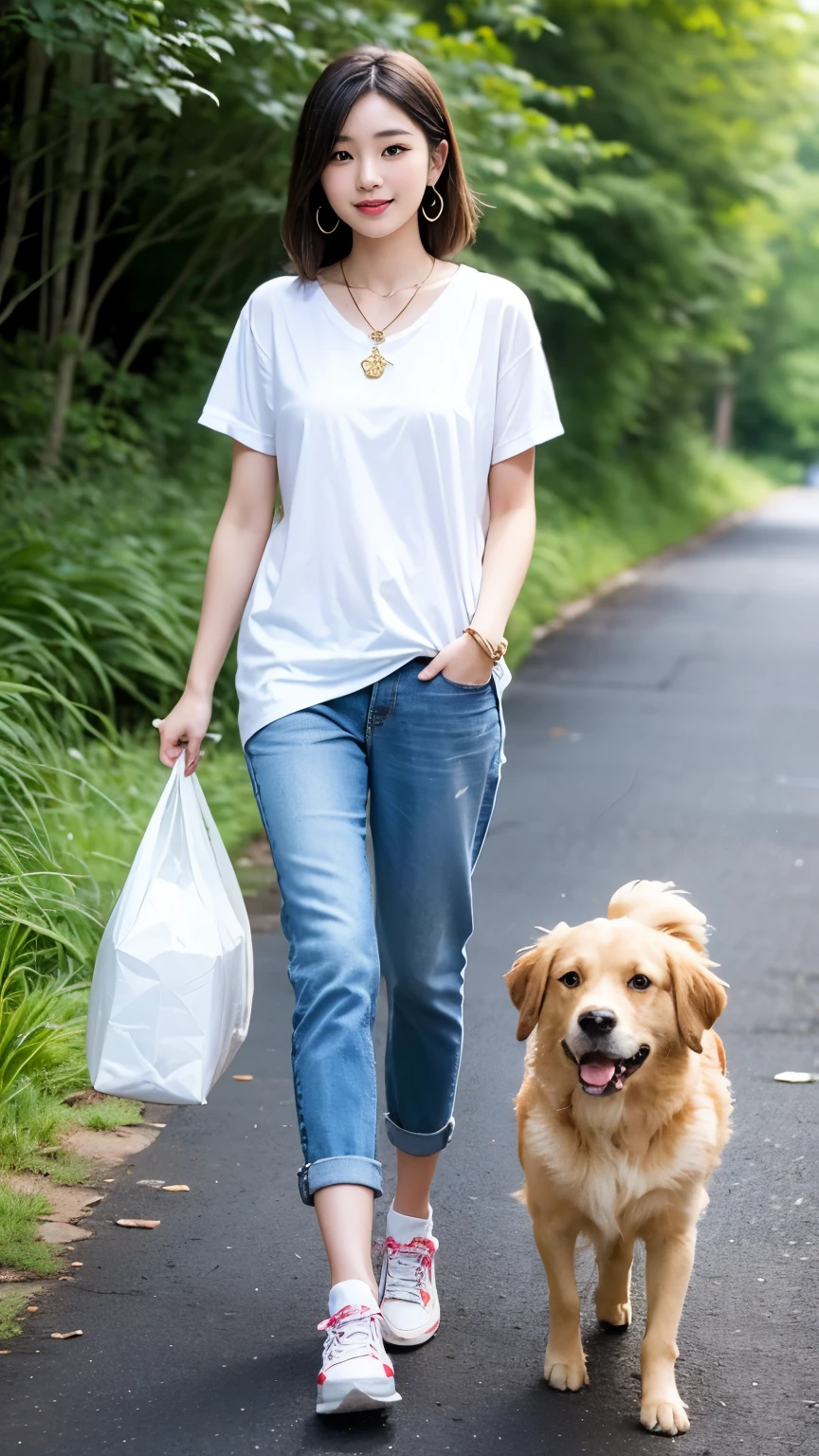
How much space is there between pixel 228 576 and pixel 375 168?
75 cm

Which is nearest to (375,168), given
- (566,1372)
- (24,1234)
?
(566,1372)

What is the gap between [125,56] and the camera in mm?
5809

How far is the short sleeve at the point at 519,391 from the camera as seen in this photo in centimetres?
308

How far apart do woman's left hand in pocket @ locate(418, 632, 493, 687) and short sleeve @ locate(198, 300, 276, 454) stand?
1.64ft

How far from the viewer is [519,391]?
309 centimetres

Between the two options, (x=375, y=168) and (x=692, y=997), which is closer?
(x=692, y=997)

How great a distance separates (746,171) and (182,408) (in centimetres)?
1127

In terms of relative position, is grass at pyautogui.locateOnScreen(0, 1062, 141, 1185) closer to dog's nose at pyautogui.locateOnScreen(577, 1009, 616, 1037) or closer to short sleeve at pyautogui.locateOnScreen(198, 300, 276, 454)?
dog's nose at pyautogui.locateOnScreen(577, 1009, 616, 1037)

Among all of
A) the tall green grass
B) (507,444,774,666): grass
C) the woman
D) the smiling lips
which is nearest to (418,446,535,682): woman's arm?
the woman

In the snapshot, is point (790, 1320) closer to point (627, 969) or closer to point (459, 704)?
point (627, 969)

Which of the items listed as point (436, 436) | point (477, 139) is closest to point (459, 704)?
point (436, 436)

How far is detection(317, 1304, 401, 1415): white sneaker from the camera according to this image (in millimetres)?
2758

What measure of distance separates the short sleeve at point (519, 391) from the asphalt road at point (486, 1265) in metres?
1.65

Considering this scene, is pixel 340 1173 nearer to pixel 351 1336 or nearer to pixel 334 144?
pixel 351 1336
